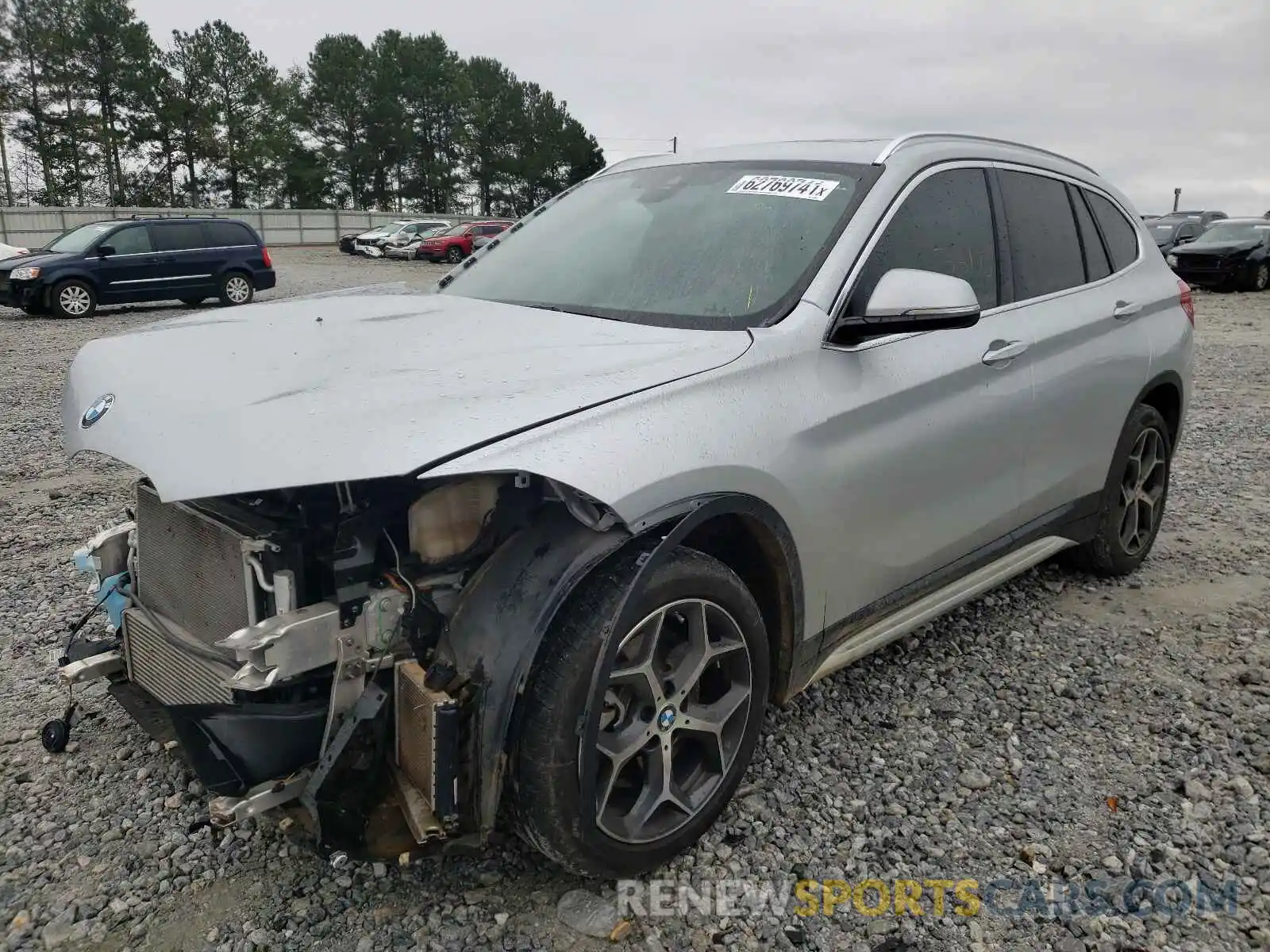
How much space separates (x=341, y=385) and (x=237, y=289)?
57.2 ft

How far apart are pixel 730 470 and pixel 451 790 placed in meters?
0.97

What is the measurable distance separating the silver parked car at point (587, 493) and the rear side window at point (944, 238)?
1cm

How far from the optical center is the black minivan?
52.6ft

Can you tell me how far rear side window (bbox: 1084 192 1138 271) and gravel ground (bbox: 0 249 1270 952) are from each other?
147cm

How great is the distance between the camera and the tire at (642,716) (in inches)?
84.9

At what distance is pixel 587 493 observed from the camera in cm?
206

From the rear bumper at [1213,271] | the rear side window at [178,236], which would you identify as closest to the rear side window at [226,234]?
the rear side window at [178,236]

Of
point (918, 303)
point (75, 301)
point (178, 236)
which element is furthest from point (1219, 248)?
point (918, 303)

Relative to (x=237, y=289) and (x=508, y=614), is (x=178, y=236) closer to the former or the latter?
(x=237, y=289)

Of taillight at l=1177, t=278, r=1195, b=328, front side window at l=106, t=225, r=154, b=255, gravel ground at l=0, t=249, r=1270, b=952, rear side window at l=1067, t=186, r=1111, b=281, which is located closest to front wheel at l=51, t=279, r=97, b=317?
front side window at l=106, t=225, r=154, b=255

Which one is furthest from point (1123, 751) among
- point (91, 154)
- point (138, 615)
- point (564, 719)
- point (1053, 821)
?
point (91, 154)

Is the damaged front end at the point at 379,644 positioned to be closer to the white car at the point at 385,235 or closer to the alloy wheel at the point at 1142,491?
the alloy wheel at the point at 1142,491

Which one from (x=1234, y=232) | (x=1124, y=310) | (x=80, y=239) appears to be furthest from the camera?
(x=1234, y=232)

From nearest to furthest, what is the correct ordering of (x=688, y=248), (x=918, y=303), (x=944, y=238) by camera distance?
(x=918, y=303)
(x=688, y=248)
(x=944, y=238)
